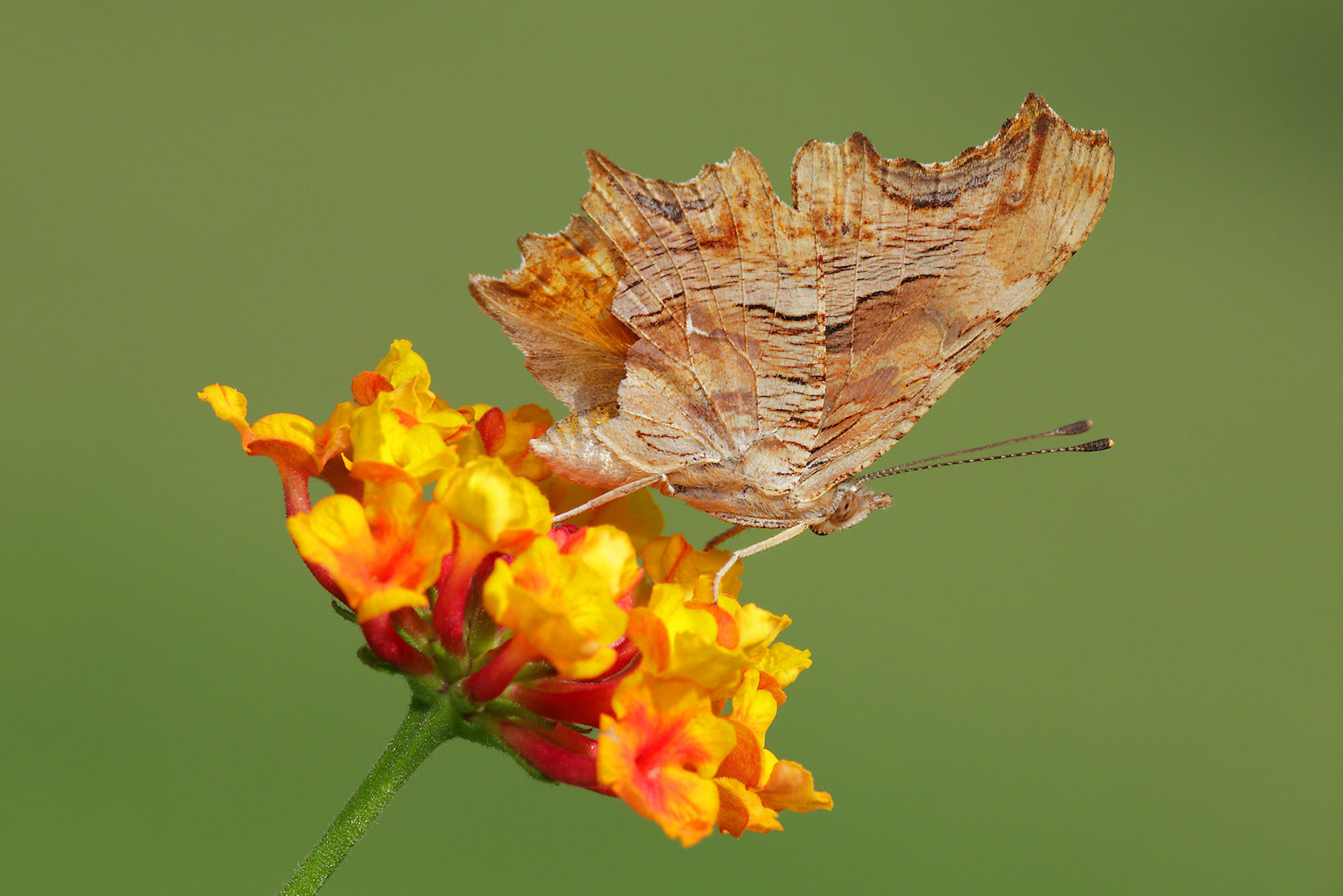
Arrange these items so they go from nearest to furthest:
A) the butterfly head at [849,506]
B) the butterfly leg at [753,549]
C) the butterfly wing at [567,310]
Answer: the butterfly leg at [753,549] → the butterfly wing at [567,310] → the butterfly head at [849,506]

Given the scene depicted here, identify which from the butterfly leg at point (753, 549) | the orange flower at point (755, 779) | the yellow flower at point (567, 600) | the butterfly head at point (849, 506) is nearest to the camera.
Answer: the yellow flower at point (567, 600)

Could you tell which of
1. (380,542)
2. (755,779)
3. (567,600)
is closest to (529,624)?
(567,600)

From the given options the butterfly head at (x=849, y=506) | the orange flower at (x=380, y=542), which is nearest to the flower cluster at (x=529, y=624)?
the orange flower at (x=380, y=542)

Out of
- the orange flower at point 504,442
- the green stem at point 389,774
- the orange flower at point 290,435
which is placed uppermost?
the orange flower at point 504,442

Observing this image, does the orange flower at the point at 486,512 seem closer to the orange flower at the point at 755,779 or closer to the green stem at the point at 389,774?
the green stem at the point at 389,774

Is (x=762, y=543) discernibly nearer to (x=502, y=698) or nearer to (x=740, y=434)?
(x=740, y=434)

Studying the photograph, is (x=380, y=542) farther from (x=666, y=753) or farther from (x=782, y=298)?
(x=782, y=298)

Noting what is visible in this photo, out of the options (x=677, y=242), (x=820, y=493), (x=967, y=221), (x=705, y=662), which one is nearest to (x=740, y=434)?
(x=820, y=493)

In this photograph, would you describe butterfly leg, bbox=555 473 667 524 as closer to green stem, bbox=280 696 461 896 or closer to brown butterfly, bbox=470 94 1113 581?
brown butterfly, bbox=470 94 1113 581
